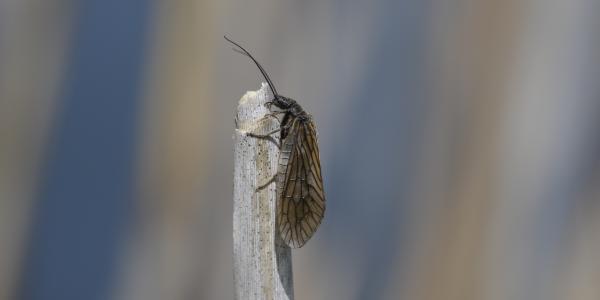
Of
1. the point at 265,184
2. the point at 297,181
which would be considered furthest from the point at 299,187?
the point at 265,184

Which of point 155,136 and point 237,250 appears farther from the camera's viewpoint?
point 155,136

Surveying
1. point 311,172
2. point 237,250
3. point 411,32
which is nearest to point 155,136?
point 411,32

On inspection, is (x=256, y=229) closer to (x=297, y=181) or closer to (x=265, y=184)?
(x=265, y=184)

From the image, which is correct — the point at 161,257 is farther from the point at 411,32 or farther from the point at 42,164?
the point at 411,32

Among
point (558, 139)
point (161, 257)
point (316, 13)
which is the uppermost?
point (316, 13)
